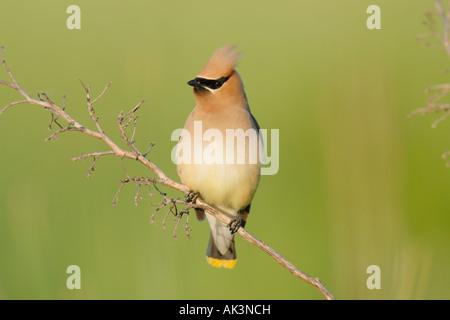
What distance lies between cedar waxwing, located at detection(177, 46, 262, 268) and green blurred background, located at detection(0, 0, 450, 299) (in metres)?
0.25

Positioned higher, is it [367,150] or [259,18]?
[259,18]

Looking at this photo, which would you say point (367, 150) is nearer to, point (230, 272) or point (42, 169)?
point (230, 272)

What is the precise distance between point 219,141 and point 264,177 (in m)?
0.85

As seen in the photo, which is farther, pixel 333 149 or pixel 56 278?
pixel 56 278

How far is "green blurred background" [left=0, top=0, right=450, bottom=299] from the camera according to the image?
233cm

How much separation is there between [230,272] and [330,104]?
121 centimetres

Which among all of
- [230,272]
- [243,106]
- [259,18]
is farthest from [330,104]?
[259,18]

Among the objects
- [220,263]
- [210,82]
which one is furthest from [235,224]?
[210,82]

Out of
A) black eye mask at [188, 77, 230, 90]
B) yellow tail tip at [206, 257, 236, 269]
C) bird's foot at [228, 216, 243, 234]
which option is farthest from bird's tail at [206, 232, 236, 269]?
black eye mask at [188, 77, 230, 90]

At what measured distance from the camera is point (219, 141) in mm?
3289

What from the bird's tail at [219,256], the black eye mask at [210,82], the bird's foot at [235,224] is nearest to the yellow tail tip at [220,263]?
the bird's tail at [219,256]

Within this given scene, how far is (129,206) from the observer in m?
3.56

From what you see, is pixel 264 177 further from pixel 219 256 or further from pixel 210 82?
pixel 210 82

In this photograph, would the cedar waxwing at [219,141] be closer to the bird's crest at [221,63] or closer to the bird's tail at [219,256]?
the bird's crest at [221,63]
